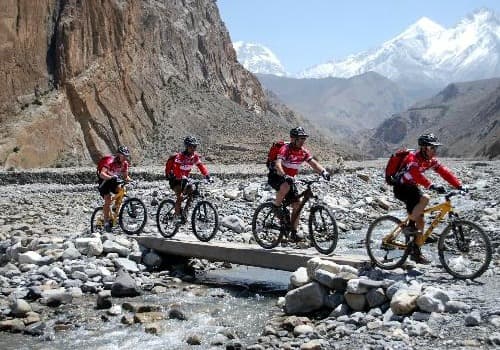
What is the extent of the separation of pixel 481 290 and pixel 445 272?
95 cm

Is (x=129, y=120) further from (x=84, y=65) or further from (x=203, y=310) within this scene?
(x=203, y=310)

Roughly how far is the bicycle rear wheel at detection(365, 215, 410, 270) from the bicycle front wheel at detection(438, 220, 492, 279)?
69cm

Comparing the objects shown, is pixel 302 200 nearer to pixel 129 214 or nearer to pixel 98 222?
pixel 129 214

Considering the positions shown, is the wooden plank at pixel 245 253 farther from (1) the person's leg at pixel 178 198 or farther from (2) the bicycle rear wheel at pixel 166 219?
(1) the person's leg at pixel 178 198

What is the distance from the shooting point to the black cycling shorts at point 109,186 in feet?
49.1

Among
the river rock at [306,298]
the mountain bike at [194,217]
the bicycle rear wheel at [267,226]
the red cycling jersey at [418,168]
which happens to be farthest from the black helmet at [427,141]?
the mountain bike at [194,217]

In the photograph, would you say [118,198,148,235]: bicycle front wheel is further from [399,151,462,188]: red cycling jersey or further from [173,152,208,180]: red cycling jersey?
[399,151,462,188]: red cycling jersey

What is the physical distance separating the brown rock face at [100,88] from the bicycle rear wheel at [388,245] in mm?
43239

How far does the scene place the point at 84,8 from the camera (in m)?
61.5

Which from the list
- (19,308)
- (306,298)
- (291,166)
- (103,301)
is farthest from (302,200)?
(19,308)

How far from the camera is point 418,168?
9.64 meters

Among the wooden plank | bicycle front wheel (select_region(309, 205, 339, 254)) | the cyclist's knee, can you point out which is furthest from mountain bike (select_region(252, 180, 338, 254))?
the cyclist's knee

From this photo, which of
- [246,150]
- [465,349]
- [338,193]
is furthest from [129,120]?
[465,349]

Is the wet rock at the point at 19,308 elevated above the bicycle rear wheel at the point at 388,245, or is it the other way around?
the bicycle rear wheel at the point at 388,245
